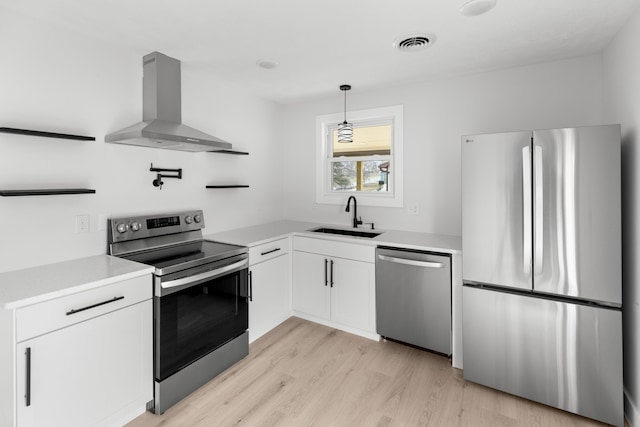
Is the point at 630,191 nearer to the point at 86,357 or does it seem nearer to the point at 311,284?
the point at 311,284

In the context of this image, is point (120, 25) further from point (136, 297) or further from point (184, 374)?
point (184, 374)

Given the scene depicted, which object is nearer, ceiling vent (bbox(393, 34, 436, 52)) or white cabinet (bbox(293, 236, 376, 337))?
ceiling vent (bbox(393, 34, 436, 52))

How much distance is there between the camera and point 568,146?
76.5 inches

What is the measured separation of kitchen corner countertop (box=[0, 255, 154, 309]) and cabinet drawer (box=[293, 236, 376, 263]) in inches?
60.5

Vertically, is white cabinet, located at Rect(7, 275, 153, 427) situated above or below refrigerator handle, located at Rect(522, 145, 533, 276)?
below

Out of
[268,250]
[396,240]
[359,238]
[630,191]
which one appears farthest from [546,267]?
[268,250]

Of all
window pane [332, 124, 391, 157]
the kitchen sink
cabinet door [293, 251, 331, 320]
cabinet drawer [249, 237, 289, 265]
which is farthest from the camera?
window pane [332, 124, 391, 157]

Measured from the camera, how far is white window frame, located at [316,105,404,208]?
3369mm

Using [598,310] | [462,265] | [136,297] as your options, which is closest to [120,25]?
[136,297]

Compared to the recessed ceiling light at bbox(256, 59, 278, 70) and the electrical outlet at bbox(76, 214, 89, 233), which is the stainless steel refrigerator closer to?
the recessed ceiling light at bbox(256, 59, 278, 70)

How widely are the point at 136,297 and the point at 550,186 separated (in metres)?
2.59

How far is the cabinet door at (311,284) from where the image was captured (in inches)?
124

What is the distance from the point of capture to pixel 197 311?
2229 mm

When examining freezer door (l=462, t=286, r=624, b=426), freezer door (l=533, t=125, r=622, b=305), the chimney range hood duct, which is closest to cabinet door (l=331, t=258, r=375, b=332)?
freezer door (l=462, t=286, r=624, b=426)
